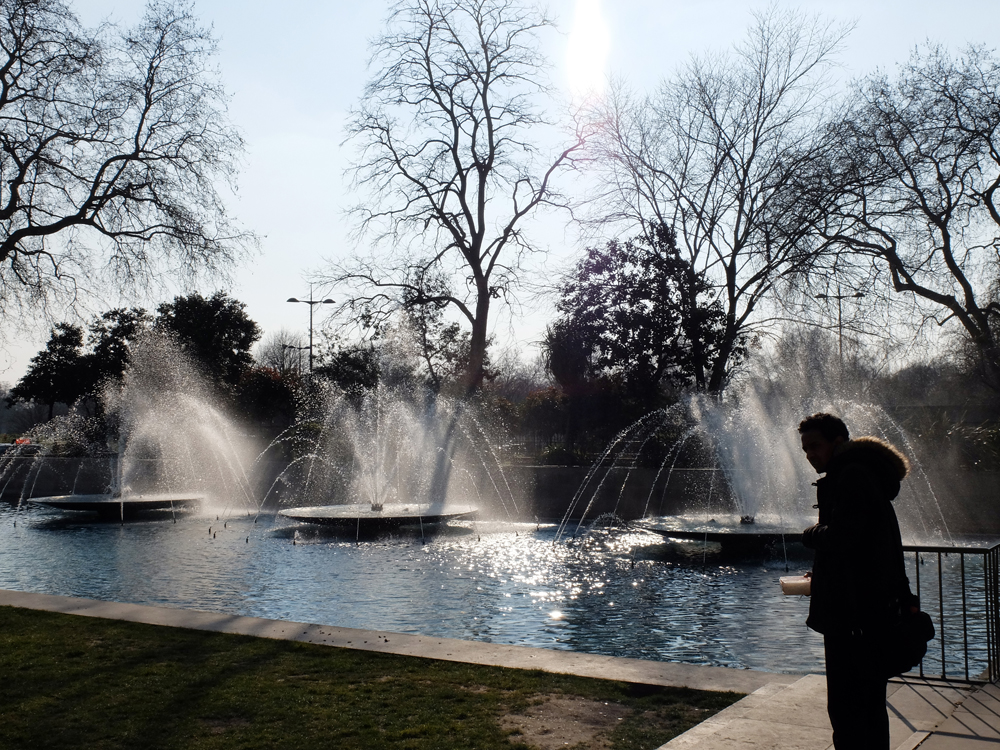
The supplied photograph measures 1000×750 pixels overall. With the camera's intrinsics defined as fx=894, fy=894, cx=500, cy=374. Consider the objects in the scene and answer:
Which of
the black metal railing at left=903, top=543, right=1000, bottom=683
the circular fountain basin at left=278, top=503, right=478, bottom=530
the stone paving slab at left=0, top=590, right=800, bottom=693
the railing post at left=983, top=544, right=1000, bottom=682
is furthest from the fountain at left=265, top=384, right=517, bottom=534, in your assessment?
the railing post at left=983, top=544, right=1000, bottom=682

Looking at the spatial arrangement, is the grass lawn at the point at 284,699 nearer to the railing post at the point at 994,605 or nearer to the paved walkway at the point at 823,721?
the paved walkway at the point at 823,721

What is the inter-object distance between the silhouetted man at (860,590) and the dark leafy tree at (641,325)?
23.8m

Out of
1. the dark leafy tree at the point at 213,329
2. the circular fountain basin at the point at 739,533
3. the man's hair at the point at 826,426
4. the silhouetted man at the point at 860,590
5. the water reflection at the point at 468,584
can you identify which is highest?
the dark leafy tree at the point at 213,329

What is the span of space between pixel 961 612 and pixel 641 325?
18.4 meters

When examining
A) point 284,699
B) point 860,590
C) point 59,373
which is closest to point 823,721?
point 860,590

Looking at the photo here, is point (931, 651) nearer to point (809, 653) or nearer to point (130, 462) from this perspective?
point (809, 653)

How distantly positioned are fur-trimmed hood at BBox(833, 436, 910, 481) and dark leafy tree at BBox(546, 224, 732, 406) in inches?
933

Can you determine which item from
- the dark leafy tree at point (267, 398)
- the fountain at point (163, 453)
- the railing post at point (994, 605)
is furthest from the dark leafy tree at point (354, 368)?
the railing post at point (994, 605)

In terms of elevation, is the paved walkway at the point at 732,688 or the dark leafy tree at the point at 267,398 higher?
the dark leafy tree at the point at 267,398

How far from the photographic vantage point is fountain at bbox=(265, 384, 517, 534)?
23.0 metres

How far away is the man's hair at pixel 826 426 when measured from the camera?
4.05m

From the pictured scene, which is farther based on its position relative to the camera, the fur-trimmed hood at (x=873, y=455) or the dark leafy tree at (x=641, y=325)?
the dark leafy tree at (x=641, y=325)

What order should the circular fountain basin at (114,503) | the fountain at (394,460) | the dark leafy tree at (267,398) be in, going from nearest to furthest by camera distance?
1. the circular fountain basin at (114,503)
2. the fountain at (394,460)
3. the dark leafy tree at (267,398)

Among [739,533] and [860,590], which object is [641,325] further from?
[860,590]
